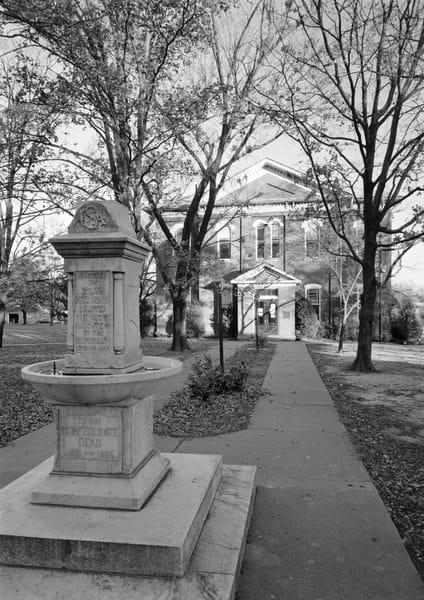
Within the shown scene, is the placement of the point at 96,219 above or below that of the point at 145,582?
above

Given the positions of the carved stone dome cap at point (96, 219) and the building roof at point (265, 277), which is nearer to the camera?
the carved stone dome cap at point (96, 219)

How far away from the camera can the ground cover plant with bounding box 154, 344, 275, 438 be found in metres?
7.41

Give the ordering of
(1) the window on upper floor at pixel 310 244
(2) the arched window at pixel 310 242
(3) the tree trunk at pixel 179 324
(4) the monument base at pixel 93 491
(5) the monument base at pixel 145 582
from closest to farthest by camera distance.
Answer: (5) the monument base at pixel 145 582, (4) the monument base at pixel 93 491, (3) the tree trunk at pixel 179 324, (2) the arched window at pixel 310 242, (1) the window on upper floor at pixel 310 244

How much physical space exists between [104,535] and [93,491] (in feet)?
1.64

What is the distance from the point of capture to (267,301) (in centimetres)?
2991

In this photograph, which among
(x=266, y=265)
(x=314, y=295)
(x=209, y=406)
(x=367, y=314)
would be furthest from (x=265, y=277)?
Answer: (x=209, y=406)

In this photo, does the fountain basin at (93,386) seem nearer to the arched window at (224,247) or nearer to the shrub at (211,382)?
the shrub at (211,382)

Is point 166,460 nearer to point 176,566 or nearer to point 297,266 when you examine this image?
point 176,566

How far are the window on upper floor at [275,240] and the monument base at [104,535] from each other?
2874 cm

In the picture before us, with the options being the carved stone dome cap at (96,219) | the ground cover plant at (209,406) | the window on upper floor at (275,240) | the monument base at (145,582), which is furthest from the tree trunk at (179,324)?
the monument base at (145,582)

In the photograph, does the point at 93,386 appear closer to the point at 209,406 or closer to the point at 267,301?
the point at 209,406

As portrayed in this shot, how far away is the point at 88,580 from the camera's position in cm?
290

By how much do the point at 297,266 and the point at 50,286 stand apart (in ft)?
53.6

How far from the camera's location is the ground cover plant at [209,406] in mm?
7406
